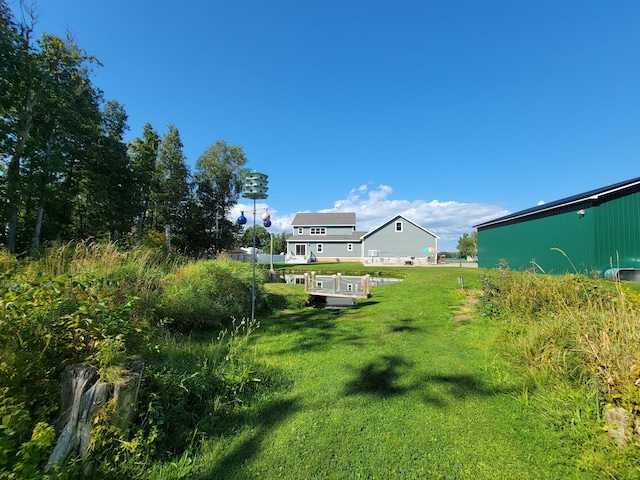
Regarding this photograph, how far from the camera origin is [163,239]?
2286cm

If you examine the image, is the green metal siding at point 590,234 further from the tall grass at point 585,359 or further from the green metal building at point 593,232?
the tall grass at point 585,359

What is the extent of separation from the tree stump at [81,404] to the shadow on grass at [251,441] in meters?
0.73

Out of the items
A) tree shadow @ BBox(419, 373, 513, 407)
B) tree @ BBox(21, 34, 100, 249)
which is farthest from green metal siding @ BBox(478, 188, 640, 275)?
tree @ BBox(21, 34, 100, 249)

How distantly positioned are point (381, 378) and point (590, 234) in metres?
11.3

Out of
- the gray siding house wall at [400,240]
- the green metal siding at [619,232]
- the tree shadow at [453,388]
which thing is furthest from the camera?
the gray siding house wall at [400,240]

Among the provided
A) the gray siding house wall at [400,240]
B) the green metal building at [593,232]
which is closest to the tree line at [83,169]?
the green metal building at [593,232]

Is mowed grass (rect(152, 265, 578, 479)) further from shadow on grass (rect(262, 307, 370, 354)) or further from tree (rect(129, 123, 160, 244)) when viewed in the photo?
tree (rect(129, 123, 160, 244))

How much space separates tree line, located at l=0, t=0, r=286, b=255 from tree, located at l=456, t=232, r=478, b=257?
1932 inches

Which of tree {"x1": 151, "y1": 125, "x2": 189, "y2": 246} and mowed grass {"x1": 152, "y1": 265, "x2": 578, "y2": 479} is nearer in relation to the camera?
mowed grass {"x1": 152, "y1": 265, "x2": 578, "y2": 479}

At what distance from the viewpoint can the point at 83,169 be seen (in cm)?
1884

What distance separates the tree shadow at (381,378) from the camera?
10.4 ft

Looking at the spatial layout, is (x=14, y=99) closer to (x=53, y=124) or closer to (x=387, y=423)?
(x=53, y=124)

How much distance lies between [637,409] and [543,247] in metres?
13.5

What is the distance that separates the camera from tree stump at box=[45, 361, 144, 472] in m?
1.82
